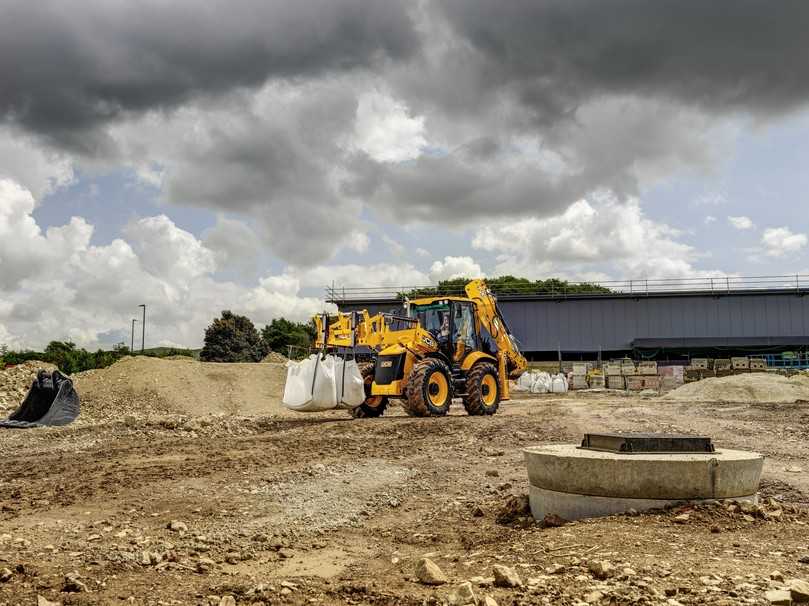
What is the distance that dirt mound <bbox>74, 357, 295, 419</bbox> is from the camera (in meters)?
22.8

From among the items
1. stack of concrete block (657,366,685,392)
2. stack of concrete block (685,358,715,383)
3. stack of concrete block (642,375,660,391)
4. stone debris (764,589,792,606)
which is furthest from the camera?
stack of concrete block (685,358,715,383)

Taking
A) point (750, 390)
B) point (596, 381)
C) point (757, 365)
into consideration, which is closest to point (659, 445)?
point (750, 390)

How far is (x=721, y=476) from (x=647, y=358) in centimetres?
4683

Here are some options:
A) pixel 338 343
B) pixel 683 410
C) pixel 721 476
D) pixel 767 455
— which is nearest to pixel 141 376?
pixel 338 343

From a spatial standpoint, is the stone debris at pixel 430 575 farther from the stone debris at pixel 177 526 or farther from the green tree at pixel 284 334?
the green tree at pixel 284 334

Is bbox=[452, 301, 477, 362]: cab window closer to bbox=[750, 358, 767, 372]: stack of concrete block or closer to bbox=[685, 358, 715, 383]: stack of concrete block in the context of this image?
bbox=[685, 358, 715, 383]: stack of concrete block

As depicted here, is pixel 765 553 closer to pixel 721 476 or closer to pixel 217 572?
pixel 721 476

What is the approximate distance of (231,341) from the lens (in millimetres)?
51500

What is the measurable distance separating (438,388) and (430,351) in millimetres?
923

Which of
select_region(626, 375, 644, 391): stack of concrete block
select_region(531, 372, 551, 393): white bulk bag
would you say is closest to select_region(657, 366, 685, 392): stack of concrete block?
select_region(626, 375, 644, 391): stack of concrete block

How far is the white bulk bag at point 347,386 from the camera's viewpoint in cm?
1595

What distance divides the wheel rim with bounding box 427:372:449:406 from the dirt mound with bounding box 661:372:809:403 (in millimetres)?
Answer: 10744

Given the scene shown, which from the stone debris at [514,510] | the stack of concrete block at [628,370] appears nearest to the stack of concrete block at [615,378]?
the stack of concrete block at [628,370]

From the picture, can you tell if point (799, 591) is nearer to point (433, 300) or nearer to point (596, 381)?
point (433, 300)
